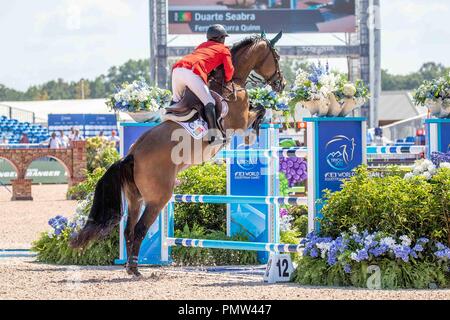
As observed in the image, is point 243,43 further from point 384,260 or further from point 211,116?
point 384,260


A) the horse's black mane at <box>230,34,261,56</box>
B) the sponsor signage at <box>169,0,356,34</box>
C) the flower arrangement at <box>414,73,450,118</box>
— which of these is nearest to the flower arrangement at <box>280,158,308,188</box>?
the horse's black mane at <box>230,34,261,56</box>

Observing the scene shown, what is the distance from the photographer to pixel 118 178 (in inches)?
344

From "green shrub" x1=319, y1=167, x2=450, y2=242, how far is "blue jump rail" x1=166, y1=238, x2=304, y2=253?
2.33 ft

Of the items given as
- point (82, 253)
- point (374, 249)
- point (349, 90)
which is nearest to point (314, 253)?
point (374, 249)

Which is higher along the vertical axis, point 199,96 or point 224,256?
point 199,96

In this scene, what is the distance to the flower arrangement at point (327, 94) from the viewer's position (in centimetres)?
873

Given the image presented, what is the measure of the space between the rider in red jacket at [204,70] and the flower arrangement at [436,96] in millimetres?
1852

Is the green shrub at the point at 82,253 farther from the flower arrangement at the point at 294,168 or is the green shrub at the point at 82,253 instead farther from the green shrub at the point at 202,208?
the flower arrangement at the point at 294,168

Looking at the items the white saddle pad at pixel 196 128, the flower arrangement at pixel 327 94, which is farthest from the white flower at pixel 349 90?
the white saddle pad at pixel 196 128

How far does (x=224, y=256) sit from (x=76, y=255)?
165 centimetres

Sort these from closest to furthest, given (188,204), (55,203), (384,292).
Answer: (384,292)
(188,204)
(55,203)

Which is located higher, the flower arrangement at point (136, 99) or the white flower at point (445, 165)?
the flower arrangement at point (136, 99)

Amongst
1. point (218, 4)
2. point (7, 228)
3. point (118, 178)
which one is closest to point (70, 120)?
point (218, 4)

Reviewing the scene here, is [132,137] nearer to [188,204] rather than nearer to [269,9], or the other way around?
[188,204]
